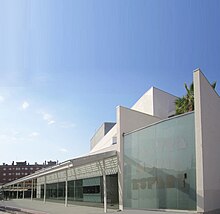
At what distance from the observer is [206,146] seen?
1770cm

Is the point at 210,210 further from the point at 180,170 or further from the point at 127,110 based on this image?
the point at 127,110

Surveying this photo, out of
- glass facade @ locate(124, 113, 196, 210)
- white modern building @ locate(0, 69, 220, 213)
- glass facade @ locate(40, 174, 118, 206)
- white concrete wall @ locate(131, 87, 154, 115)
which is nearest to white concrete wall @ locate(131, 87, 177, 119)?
white concrete wall @ locate(131, 87, 154, 115)

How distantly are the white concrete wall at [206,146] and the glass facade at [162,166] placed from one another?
0.67m

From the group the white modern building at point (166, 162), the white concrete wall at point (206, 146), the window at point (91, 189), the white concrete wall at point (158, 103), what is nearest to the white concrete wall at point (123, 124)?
the white modern building at point (166, 162)

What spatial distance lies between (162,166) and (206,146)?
4.03 meters

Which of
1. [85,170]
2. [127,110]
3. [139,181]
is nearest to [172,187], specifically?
[139,181]

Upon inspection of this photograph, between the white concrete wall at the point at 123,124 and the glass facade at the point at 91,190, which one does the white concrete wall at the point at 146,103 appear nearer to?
the white concrete wall at the point at 123,124

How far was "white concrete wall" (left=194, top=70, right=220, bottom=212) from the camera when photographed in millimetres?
17188

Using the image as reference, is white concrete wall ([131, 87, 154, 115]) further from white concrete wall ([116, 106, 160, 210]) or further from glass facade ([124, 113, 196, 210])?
glass facade ([124, 113, 196, 210])

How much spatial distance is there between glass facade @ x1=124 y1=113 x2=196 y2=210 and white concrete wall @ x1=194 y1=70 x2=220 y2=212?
67 centimetres

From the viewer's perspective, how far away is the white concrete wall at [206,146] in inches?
677

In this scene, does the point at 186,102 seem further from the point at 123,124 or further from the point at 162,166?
the point at 162,166

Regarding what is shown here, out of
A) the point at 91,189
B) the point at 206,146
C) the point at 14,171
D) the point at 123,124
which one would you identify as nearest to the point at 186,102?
the point at 123,124

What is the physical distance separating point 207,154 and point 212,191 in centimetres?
187
